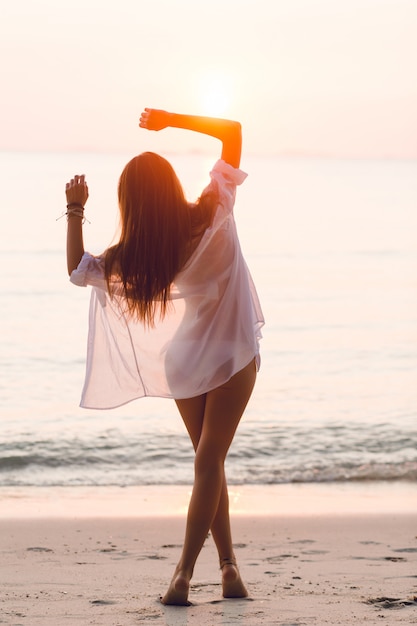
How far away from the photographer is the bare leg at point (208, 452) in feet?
13.3

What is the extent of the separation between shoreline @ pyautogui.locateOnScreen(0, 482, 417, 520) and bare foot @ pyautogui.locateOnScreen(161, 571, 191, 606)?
2434mm

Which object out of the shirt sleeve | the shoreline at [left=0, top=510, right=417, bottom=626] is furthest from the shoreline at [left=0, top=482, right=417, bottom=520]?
the shirt sleeve

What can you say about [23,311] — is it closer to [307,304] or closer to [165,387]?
[307,304]

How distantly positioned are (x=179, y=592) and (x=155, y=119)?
1826 millimetres

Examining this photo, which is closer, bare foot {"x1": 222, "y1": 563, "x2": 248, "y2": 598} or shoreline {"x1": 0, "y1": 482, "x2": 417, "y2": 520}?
bare foot {"x1": 222, "y1": 563, "x2": 248, "y2": 598}

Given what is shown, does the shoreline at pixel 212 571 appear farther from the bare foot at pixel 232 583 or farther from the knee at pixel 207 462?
the knee at pixel 207 462

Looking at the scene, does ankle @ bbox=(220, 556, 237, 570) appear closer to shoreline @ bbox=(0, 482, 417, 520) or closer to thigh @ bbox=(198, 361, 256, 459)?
thigh @ bbox=(198, 361, 256, 459)

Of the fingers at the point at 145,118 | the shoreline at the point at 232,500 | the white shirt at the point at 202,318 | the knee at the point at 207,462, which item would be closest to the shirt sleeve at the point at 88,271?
the white shirt at the point at 202,318

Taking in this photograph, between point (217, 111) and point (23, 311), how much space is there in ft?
46.6

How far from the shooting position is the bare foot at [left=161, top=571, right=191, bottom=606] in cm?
408

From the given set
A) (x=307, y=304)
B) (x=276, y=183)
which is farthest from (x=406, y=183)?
(x=307, y=304)

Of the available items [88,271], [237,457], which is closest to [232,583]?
[88,271]

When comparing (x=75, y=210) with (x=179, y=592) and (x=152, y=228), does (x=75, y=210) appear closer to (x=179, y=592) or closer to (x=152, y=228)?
(x=152, y=228)

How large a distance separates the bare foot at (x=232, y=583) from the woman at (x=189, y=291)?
19 cm
